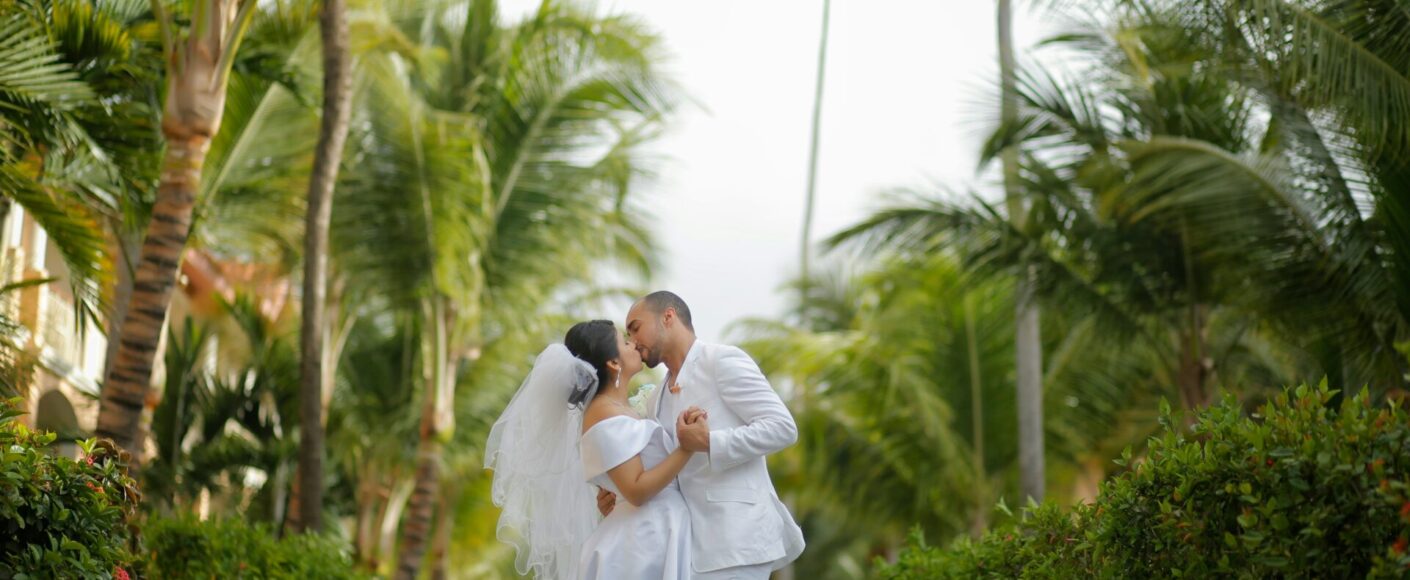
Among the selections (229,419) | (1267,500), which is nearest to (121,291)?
(229,419)

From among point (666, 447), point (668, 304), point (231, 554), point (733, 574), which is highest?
point (668, 304)

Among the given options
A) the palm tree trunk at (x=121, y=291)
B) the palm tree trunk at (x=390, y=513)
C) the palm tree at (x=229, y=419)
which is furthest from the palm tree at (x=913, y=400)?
the palm tree trunk at (x=121, y=291)

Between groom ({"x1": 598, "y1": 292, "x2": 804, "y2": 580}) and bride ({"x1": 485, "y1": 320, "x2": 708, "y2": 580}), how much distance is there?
0.23ft

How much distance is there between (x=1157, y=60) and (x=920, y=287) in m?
7.08

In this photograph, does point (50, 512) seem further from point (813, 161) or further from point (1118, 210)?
point (813, 161)

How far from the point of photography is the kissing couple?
→ 5.51 m

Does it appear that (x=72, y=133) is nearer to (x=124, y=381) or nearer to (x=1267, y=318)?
(x=124, y=381)

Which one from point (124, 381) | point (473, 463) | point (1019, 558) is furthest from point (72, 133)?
point (473, 463)

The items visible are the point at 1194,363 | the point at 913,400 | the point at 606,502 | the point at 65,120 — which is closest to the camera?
the point at 606,502

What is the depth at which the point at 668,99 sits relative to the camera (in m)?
16.7

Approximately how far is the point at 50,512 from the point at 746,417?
2409mm

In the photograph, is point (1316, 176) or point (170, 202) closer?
point (170, 202)

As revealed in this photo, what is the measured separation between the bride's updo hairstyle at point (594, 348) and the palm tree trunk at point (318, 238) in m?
6.32

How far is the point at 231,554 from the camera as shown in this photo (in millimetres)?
8570
